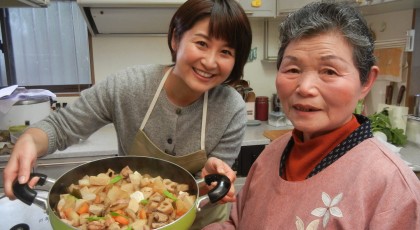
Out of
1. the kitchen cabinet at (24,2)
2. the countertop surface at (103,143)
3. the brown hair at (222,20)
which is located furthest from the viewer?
the countertop surface at (103,143)

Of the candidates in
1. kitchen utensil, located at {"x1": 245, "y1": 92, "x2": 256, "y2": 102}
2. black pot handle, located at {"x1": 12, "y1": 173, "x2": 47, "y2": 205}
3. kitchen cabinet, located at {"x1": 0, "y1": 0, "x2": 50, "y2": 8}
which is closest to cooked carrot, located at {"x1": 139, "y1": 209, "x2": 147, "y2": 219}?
black pot handle, located at {"x1": 12, "y1": 173, "x2": 47, "y2": 205}

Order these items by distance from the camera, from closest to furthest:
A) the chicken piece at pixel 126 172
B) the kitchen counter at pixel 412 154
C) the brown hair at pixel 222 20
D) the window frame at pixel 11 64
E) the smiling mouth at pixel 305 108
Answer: the smiling mouth at pixel 305 108
the chicken piece at pixel 126 172
the brown hair at pixel 222 20
the kitchen counter at pixel 412 154
the window frame at pixel 11 64

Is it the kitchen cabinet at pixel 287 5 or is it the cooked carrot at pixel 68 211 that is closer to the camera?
the cooked carrot at pixel 68 211

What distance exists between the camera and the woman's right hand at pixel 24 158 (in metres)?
0.72

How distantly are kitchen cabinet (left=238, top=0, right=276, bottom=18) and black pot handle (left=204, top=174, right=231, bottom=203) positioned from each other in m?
1.73

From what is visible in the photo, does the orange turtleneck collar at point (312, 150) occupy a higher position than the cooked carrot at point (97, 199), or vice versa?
the orange turtleneck collar at point (312, 150)

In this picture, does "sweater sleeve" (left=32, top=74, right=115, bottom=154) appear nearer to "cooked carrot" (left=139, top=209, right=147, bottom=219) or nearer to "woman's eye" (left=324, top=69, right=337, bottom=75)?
"cooked carrot" (left=139, top=209, right=147, bottom=219)

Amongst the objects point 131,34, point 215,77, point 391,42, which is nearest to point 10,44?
point 131,34

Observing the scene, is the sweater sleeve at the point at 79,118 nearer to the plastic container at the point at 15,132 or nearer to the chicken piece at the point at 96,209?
the chicken piece at the point at 96,209

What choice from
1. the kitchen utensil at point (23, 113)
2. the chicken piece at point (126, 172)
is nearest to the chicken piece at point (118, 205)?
the chicken piece at point (126, 172)

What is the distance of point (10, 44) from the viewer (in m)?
2.48

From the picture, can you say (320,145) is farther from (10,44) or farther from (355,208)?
Result: (10,44)

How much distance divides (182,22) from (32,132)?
568mm

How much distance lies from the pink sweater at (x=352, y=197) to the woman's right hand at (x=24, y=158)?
0.57 metres
